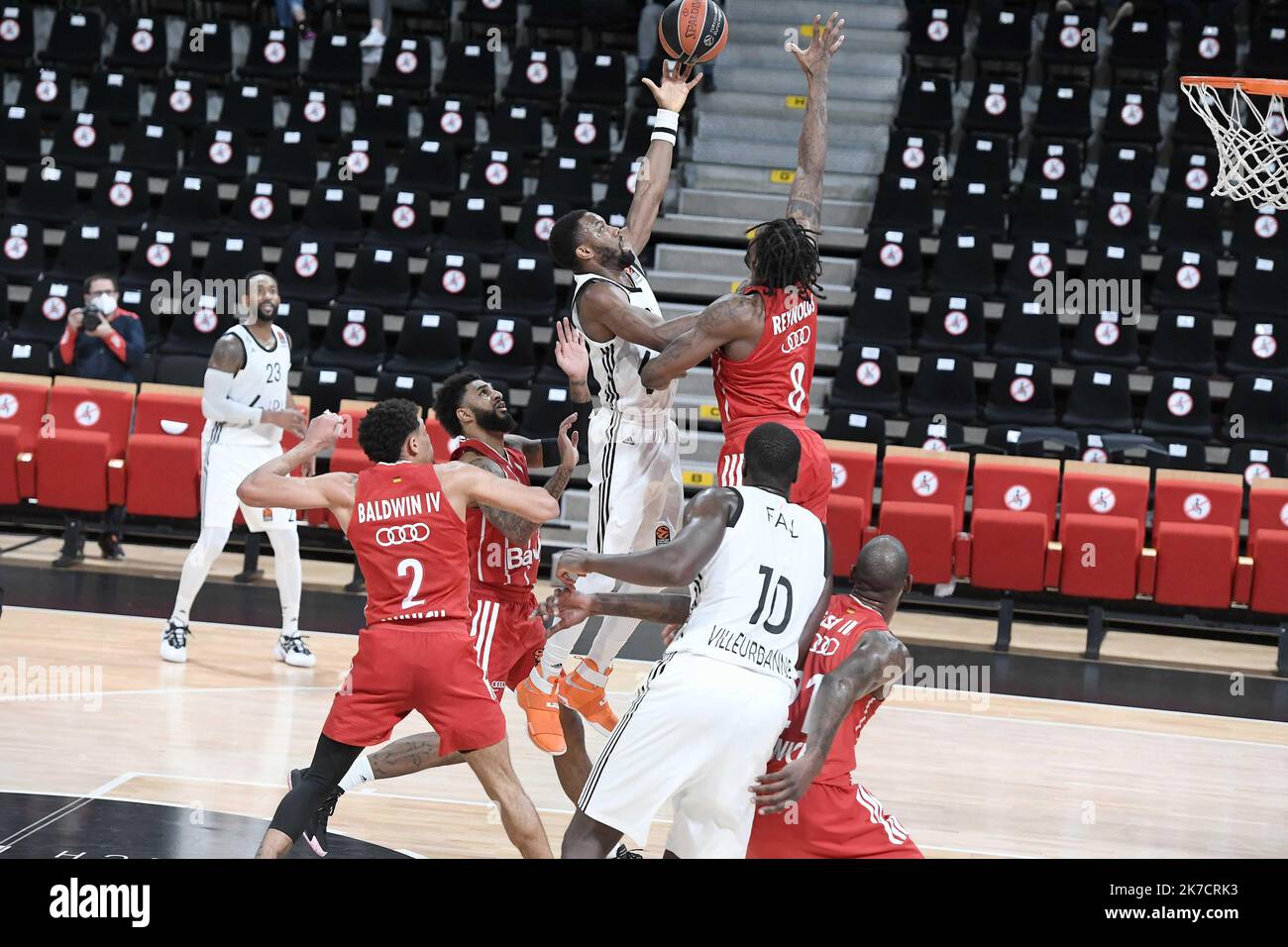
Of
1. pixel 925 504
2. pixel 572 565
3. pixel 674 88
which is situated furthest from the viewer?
pixel 925 504

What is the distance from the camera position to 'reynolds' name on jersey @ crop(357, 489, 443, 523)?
4410 millimetres

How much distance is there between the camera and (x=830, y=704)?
12.6ft

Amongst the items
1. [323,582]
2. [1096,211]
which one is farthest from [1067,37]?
[323,582]

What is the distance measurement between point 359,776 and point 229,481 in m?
3.27

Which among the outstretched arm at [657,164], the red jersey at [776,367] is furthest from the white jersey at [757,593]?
the outstretched arm at [657,164]

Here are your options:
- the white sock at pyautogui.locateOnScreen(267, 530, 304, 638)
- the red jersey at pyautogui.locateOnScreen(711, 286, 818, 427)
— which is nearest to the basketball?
the red jersey at pyautogui.locateOnScreen(711, 286, 818, 427)

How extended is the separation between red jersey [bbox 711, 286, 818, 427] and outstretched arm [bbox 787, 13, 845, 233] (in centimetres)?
45

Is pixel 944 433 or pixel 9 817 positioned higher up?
pixel 944 433

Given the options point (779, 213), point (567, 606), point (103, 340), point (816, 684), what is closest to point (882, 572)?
point (816, 684)

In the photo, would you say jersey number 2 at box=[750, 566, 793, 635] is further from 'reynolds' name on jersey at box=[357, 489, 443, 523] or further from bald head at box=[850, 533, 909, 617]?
'reynolds' name on jersey at box=[357, 489, 443, 523]

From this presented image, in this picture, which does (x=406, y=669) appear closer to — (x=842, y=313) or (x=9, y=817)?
(x=9, y=817)

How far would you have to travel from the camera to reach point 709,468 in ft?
35.2

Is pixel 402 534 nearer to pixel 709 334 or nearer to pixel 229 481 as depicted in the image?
pixel 709 334

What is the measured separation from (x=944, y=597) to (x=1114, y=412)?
7.29 feet
